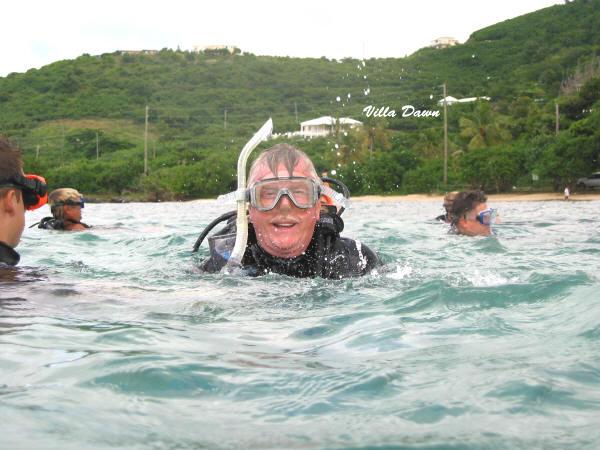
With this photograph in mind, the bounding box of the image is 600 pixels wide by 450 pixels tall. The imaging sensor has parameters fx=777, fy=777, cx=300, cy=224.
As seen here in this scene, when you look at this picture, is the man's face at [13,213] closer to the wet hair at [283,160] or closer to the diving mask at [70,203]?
the wet hair at [283,160]

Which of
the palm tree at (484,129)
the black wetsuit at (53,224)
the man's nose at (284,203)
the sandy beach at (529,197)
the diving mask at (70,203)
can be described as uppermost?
the palm tree at (484,129)

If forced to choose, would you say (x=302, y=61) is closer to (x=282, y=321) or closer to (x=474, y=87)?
(x=474, y=87)

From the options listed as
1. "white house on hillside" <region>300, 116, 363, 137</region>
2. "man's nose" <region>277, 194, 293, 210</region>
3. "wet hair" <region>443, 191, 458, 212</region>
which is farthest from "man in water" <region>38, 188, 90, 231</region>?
"white house on hillside" <region>300, 116, 363, 137</region>

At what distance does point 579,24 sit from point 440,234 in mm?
75475

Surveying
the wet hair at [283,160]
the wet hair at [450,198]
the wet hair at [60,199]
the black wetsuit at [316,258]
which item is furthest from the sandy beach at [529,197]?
the wet hair at [283,160]

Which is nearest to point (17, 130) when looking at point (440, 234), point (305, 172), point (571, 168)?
point (571, 168)

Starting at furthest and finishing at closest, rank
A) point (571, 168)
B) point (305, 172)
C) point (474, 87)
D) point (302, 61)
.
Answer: point (302, 61) < point (474, 87) < point (571, 168) < point (305, 172)

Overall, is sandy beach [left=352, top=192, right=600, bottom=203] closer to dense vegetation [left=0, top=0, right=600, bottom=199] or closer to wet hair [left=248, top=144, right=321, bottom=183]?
dense vegetation [left=0, top=0, right=600, bottom=199]

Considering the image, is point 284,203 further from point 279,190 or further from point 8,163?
point 8,163

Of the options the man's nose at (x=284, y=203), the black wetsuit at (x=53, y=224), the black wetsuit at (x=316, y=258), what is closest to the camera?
the man's nose at (x=284, y=203)

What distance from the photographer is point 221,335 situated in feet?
10.7

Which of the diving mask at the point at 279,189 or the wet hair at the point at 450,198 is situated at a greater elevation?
the diving mask at the point at 279,189

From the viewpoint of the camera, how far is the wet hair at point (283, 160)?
464 cm

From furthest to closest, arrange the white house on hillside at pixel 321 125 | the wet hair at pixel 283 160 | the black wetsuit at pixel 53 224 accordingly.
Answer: the white house on hillside at pixel 321 125 → the black wetsuit at pixel 53 224 → the wet hair at pixel 283 160
